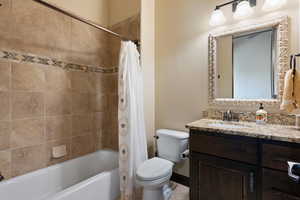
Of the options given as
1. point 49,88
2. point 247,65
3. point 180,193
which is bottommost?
point 180,193


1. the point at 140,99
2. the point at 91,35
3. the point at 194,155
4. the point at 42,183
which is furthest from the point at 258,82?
the point at 42,183

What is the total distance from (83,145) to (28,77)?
3.44 ft

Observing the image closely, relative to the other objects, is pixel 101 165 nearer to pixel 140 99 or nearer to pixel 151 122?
pixel 151 122

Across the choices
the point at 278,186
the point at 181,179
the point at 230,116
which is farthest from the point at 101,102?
the point at 278,186

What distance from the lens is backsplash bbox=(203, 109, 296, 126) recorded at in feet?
4.21

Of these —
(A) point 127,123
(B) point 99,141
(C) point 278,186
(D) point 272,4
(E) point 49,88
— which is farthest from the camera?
(B) point 99,141

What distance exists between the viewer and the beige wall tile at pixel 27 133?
4.92ft

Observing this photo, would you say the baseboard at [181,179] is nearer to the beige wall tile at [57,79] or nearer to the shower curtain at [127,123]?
the shower curtain at [127,123]

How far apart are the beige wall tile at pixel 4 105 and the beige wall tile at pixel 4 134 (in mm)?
57


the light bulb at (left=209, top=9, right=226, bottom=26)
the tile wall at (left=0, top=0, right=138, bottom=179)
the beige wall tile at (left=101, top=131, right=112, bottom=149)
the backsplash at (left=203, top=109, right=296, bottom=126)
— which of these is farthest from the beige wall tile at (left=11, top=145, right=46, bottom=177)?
the light bulb at (left=209, top=9, right=226, bottom=26)

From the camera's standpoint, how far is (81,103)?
2049 mm

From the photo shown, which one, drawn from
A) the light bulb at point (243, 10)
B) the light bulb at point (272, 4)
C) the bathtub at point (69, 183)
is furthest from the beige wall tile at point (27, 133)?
the light bulb at point (272, 4)

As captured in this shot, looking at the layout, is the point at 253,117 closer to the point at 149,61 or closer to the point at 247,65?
the point at 247,65

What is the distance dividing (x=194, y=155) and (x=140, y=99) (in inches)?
31.5
